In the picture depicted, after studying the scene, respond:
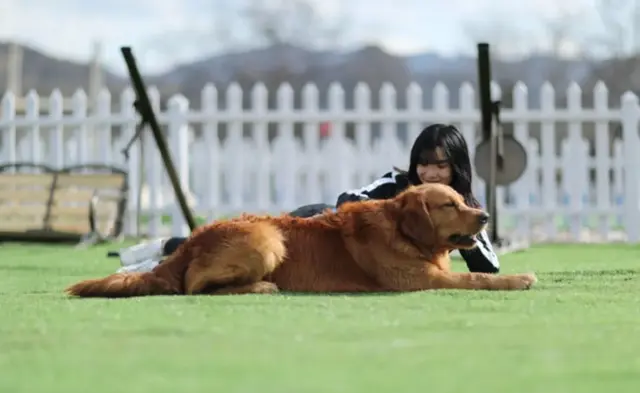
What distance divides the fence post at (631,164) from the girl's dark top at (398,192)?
5.93 metres

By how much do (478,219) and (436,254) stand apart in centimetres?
30

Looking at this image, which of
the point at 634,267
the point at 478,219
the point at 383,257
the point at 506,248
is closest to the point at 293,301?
the point at 383,257

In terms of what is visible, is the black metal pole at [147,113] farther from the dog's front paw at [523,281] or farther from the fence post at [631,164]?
the fence post at [631,164]

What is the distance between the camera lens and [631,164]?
11.2m

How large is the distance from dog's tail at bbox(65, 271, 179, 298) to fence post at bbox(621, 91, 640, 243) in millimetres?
A: 7671

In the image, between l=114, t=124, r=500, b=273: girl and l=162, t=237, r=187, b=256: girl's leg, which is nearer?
l=114, t=124, r=500, b=273: girl

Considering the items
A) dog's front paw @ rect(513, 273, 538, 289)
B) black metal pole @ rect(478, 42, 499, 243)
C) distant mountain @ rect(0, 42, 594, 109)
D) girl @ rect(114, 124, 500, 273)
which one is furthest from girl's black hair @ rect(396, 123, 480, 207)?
distant mountain @ rect(0, 42, 594, 109)

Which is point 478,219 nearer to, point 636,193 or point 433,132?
point 433,132

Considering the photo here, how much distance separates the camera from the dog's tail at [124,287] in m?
4.56

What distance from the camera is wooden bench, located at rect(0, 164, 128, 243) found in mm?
10992

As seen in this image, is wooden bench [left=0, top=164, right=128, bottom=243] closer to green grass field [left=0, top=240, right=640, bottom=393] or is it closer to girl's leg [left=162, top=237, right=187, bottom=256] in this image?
girl's leg [left=162, top=237, right=187, bottom=256]

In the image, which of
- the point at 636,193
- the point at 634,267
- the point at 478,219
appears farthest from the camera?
the point at 636,193

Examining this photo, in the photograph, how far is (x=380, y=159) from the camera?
11.8 metres

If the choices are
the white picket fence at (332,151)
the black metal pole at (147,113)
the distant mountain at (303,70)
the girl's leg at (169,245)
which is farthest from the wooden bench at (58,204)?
the distant mountain at (303,70)
